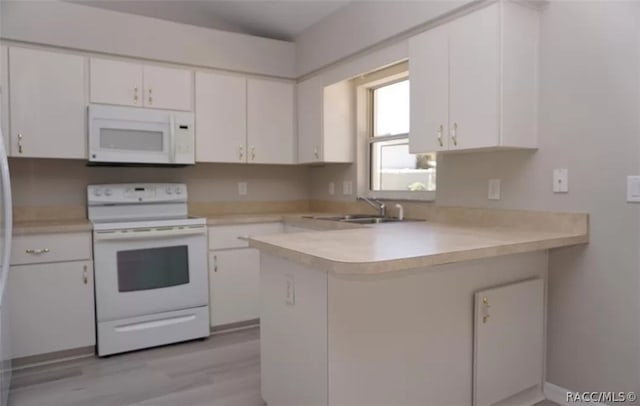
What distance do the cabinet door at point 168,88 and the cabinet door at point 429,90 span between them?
5.65 ft

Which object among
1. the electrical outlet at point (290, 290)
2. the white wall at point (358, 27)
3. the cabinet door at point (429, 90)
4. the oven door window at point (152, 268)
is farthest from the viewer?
the oven door window at point (152, 268)

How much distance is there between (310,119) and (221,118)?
2.37 feet

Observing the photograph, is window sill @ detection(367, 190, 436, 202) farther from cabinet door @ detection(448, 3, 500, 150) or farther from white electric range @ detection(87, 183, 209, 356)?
white electric range @ detection(87, 183, 209, 356)

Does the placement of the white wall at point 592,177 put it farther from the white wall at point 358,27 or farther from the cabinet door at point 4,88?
the cabinet door at point 4,88

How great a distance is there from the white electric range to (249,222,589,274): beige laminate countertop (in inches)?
52.3

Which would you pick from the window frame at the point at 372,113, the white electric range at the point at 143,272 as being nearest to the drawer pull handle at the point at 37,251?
the white electric range at the point at 143,272

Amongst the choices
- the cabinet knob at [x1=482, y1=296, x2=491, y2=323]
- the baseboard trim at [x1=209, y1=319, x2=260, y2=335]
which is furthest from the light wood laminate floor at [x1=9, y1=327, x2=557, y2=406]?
the cabinet knob at [x1=482, y1=296, x2=491, y2=323]

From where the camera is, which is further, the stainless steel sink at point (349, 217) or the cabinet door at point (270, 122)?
the cabinet door at point (270, 122)

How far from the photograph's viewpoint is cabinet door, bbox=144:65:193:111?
10.5 feet

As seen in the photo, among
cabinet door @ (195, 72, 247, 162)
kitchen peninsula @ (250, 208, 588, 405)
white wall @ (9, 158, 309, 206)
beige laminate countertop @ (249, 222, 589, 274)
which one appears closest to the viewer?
beige laminate countertop @ (249, 222, 589, 274)

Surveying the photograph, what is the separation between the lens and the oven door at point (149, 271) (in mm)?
2820

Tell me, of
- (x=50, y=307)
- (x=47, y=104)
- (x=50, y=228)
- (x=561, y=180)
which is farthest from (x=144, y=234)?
(x=561, y=180)

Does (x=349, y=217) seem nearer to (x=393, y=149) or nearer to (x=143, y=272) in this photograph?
(x=393, y=149)

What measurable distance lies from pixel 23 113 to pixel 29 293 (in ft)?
3.75
